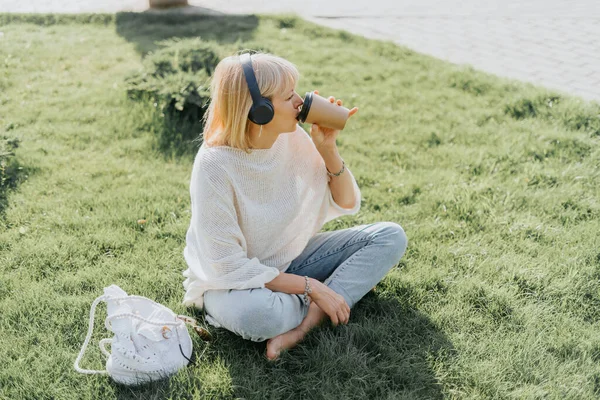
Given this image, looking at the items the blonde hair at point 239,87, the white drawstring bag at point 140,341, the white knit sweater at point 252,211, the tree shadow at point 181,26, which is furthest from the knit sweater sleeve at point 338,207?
the tree shadow at point 181,26

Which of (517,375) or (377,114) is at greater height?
(377,114)

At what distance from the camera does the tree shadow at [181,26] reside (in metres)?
7.33

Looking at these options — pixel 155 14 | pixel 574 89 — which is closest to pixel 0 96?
pixel 155 14

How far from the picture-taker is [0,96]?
567 cm

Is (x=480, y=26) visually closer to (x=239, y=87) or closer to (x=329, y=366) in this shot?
(x=239, y=87)

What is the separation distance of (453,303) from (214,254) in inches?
53.7

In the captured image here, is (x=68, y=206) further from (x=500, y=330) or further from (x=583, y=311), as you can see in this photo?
(x=583, y=311)

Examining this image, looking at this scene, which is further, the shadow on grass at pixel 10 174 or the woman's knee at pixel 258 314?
the shadow on grass at pixel 10 174

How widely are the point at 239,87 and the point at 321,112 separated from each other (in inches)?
16.2

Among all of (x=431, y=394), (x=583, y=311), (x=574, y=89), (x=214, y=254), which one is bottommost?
(x=431, y=394)

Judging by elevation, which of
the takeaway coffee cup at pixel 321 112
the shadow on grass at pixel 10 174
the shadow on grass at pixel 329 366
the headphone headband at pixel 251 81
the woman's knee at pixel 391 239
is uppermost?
the headphone headband at pixel 251 81

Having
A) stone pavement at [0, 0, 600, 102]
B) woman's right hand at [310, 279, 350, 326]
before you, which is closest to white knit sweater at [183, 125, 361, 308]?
woman's right hand at [310, 279, 350, 326]

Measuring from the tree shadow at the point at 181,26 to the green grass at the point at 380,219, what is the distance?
0.73m

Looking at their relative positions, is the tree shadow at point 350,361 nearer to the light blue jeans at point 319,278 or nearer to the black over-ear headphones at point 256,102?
the light blue jeans at point 319,278
